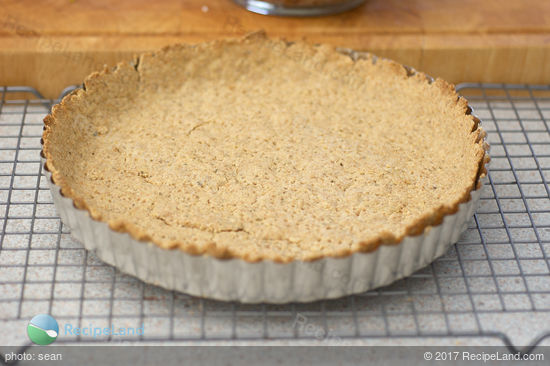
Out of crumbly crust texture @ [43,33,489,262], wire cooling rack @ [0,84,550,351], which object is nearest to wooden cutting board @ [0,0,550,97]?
crumbly crust texture @ [43,33,489,262]

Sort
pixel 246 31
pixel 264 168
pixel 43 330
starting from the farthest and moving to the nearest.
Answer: pixel 246 31
pixel 264 168
pixel 43 330

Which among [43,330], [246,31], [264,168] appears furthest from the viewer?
[246,31]

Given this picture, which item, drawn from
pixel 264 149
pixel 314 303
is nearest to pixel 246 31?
pixel 264 149

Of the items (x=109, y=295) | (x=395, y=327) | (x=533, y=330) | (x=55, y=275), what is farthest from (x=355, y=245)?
(x=55, y=275)

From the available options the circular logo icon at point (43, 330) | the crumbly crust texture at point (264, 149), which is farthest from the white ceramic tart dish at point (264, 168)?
the circular logo icon at point (43, 330)

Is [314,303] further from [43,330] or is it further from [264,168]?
[43,330]

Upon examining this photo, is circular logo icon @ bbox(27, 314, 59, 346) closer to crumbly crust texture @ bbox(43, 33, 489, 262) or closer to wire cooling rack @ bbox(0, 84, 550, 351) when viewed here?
wire cooling rack @ bbox(0, 84, 550, 351)

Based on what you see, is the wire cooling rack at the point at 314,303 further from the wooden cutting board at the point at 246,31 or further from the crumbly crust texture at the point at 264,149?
the wooden cutting board at the point at 246,31
